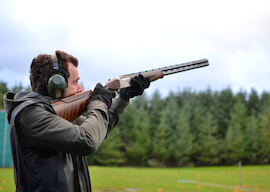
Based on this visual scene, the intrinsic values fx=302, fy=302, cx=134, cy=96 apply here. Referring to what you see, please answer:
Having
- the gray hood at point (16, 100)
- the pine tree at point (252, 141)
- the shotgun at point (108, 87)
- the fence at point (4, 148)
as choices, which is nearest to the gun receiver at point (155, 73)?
the shotgun at point (108, 87)

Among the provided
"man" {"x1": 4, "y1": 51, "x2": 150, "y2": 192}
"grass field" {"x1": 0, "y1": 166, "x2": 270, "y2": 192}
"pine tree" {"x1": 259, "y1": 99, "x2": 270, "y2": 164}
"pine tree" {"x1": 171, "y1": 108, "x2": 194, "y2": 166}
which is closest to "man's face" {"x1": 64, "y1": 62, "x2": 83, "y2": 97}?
"man" {"x1": 4, "y1": 51, "x2": 150, "y2": 192}

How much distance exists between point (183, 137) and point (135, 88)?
148 feet

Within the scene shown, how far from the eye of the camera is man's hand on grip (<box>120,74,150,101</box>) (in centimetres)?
307

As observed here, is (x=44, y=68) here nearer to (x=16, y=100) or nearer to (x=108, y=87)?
(x=16, y=100)

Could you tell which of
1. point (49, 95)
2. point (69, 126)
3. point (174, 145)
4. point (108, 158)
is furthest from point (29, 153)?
point (174, 145)

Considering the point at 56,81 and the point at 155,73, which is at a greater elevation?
the point at 155,73

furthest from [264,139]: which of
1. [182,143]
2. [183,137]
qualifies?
[182,143]

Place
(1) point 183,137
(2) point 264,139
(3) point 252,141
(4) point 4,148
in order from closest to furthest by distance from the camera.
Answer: (4) point 4,148 < (1) point 183,137 < (2) point 264,139 < (3) point 252,141

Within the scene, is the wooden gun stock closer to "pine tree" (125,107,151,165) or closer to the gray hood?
the gray hood

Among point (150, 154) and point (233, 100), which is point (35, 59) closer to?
point (150, 154)

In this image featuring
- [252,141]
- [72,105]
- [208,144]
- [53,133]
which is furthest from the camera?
[252,141]

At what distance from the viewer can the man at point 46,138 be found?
1929mm

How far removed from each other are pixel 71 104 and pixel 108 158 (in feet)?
138

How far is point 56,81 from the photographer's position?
7.04 ft
